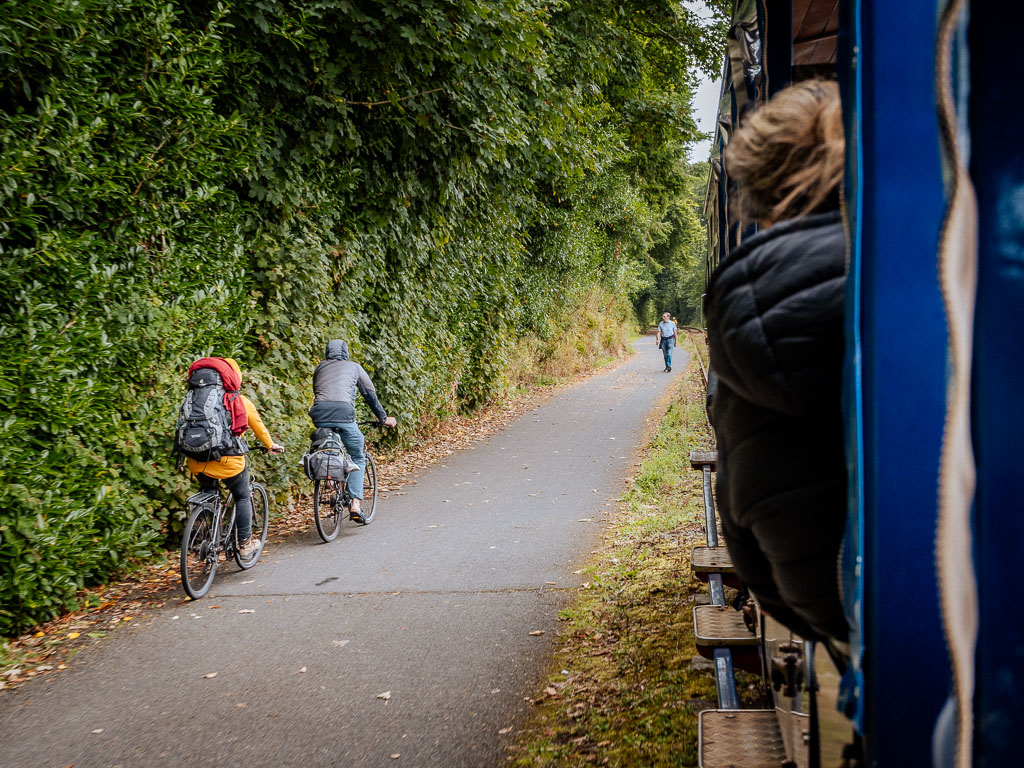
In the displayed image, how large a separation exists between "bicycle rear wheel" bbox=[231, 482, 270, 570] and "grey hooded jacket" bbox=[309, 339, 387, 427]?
954 millimetres

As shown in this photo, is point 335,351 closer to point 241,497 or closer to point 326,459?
point 326,459

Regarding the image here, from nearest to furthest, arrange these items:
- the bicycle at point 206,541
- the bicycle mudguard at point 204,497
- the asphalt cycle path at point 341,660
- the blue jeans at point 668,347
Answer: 1. the asphalt cycle path at point 341,660
2. the bicycle at point 206,541
3. the bicycle mudguard at point 204,497
4. the blue jeans at point 668,347

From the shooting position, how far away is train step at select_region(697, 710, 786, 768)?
230cm

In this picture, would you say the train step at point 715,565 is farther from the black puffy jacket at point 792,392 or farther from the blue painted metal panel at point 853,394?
the blue painted metal panel at point 853,394

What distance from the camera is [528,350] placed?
21.2 m

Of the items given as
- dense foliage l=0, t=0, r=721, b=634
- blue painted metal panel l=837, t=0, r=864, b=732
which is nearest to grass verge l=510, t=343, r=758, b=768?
blue painted metal panel l=837, t=0, r=864, b=732

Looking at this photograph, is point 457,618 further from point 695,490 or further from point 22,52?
point 22,52

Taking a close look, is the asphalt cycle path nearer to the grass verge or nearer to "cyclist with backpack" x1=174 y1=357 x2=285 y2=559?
the grass verge

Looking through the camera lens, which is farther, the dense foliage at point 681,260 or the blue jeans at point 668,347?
the dense foliage at point 681,260

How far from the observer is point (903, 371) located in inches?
47.2

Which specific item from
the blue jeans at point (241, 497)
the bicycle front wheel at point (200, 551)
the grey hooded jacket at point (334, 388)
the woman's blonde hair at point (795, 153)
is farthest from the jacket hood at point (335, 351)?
the woman's blonde hair at point (795, 153)

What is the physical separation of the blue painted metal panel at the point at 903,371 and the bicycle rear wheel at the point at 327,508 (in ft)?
22.9

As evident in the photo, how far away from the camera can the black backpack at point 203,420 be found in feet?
20.0

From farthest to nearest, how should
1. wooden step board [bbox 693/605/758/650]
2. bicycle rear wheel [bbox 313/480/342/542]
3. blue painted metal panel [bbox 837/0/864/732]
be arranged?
bicycle rear wheel [bbox 313/480/342/542] → wooden step board [bbox 693/605/758/650] → blue painted metal panel [bbox 837/0/864/732]
